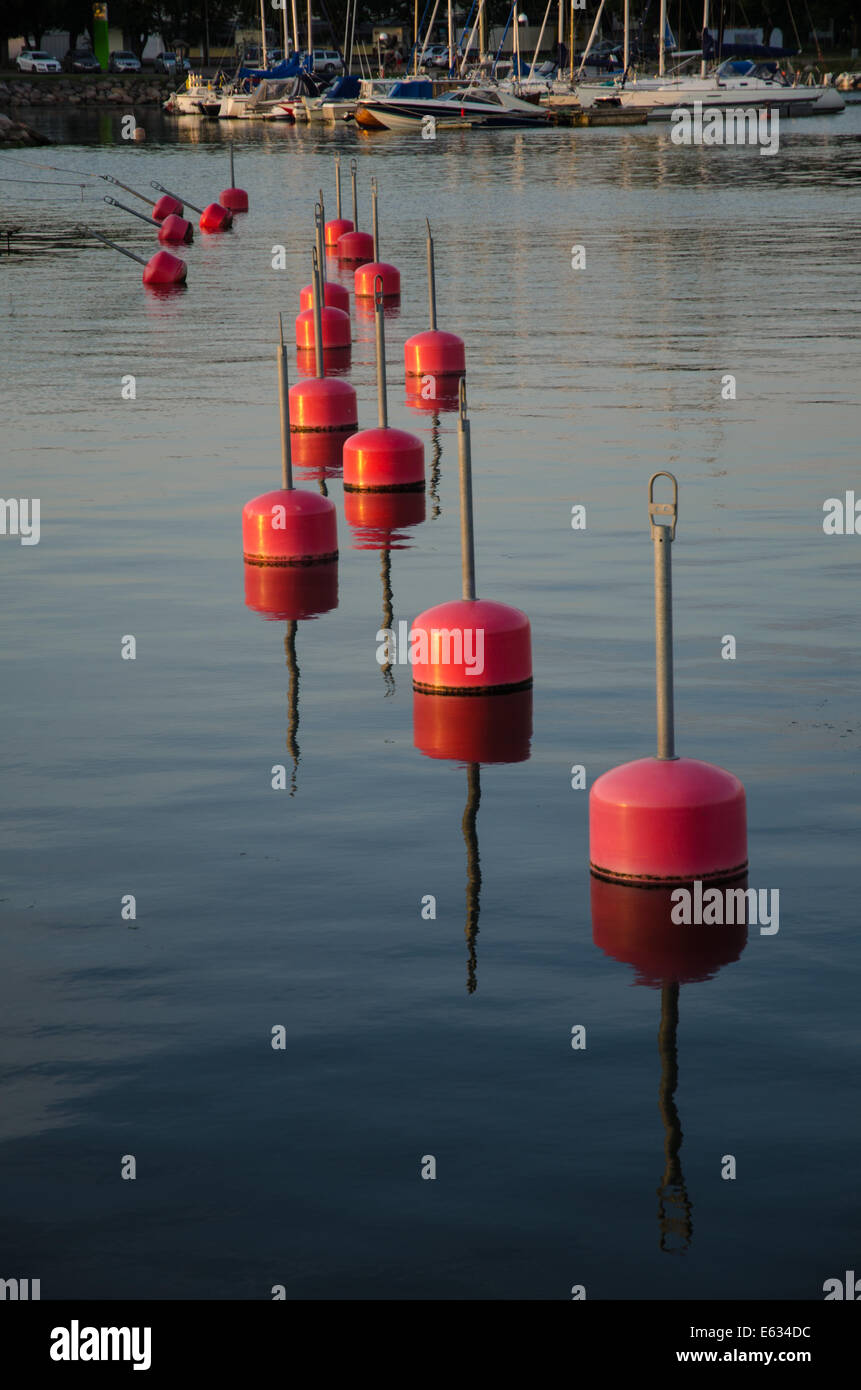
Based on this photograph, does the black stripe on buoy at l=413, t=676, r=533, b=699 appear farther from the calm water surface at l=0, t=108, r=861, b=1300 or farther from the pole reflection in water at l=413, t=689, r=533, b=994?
the calm water surface at l=0, t=108, r=861, b=1300

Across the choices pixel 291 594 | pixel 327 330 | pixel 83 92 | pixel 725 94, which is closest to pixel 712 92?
pixel 725 94

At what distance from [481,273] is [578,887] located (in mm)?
35946

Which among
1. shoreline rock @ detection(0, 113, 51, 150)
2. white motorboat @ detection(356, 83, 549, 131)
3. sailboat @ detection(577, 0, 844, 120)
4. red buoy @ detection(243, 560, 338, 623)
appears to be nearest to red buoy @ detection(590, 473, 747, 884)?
red buoy @ detection(243, 560, 338, 623)

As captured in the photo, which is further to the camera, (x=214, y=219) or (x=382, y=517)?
(x=214, y=219)

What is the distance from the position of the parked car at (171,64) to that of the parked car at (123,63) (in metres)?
2.05

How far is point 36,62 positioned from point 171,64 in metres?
12.1

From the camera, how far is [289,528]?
17938 millimetres

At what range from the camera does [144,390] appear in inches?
1163

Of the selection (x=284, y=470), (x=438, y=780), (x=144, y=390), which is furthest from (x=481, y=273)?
(x=438, y=780)

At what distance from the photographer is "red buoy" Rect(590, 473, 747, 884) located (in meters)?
10.3

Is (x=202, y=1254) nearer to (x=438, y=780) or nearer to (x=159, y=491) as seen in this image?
(x=438, y=780)

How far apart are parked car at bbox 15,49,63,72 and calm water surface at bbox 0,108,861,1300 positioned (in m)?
159

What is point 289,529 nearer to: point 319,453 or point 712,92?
point 319,453
